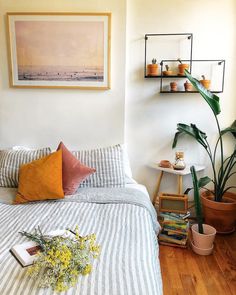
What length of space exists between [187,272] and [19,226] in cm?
133

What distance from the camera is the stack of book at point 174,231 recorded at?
2.38 metres

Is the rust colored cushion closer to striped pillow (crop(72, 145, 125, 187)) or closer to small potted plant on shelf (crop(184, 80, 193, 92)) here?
striped pillow (crop(72, 145, 125, 187))

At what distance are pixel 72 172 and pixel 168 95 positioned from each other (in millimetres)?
1303

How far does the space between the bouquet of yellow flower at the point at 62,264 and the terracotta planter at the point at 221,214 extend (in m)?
1.64

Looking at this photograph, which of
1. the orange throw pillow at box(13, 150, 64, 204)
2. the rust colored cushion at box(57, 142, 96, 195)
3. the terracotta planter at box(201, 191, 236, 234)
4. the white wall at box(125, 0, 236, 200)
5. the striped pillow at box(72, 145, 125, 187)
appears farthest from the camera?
the white wall at box(125, 0, 236, 200)

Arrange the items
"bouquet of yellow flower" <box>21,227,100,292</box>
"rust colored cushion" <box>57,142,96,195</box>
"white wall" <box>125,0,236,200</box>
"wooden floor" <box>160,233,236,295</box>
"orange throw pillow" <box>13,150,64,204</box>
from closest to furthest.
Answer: "bouquet of yellow flower" <box>21,227,100,292</box> < "wooden floor" <box>160,233,236,295</box> < "orange throw pillow" <box>13,150,64,204</box> < "rust colored cushion" <box>57,142,96,195</box> < "white wall" <box>125,0,236,200</box>

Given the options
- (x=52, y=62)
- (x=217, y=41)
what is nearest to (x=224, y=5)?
(x=217, y=41)

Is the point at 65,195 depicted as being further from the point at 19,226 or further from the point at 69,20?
the point at 69,20

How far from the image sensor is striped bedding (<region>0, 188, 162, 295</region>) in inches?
43.6

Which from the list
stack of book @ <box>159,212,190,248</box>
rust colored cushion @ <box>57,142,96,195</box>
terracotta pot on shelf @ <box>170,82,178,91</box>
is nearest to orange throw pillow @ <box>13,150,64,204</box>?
rust colored cushion @ <box>57,142,96,195</box>

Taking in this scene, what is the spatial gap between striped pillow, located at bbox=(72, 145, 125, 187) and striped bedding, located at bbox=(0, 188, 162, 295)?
0.31 ft

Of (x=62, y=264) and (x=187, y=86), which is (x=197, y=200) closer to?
(x=187, y=86)

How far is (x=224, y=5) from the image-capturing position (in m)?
2.57

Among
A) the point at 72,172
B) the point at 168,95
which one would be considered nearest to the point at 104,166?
the point at 72,172
